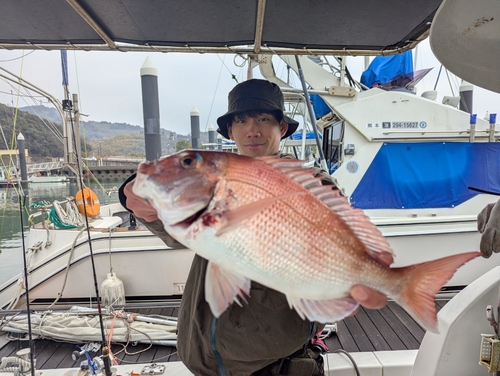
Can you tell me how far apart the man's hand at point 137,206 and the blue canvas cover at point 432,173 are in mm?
4572

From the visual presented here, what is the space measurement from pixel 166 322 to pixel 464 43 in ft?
11.4

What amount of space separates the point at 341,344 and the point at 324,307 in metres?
2.55

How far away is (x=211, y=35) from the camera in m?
2.11

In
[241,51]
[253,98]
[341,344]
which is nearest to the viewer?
[253,98]

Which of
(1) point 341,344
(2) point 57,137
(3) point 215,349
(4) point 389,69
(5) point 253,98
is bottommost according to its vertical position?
(1) point 341,344

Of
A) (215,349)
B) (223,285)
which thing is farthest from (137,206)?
(215,349)

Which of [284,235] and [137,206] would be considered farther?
[137,206]

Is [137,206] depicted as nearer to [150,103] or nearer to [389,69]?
[389,69]

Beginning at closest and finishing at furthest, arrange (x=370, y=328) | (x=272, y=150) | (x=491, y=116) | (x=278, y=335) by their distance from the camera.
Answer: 1. (x=278, y=335)
2. (x=272, y=150)
3. (x=370, y=328)
4. (x=491, y=116)

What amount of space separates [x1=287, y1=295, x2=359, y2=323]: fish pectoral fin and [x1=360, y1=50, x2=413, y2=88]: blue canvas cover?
6.04 meters

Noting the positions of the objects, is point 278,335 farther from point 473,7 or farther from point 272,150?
point 473,7

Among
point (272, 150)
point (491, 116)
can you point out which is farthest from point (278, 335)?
point (491, 116)

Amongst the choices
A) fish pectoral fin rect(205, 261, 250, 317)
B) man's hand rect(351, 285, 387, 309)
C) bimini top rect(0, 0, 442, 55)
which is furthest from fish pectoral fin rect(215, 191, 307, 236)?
bimini top rect(0, 0, 442, 55)

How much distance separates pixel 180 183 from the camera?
856 millimetres
